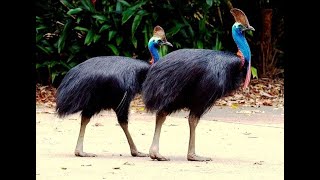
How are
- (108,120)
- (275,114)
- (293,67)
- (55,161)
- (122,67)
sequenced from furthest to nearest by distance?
(275,114)
(108,120)
(122,67)
(55,161)
(293,67)

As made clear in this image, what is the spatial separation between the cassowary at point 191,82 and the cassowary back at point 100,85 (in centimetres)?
21

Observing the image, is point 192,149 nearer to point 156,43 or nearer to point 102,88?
point 102,88

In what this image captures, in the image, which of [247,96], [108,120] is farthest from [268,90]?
[108,120]

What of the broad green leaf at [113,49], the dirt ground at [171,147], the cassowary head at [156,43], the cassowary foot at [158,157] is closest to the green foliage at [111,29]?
the broad green leaf at [113,49]

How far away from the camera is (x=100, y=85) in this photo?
9500 mm

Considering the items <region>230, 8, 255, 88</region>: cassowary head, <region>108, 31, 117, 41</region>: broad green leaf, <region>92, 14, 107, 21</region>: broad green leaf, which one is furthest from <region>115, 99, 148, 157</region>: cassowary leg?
<region>92, 14, 107, 21</region>: broad green leaf

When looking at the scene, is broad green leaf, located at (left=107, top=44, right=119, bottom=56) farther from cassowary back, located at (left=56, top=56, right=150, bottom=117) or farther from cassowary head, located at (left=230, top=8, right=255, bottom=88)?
cassowary head, located at (left=230, top=8, right=255, bottom=88)

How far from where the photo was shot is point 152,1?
16891mm

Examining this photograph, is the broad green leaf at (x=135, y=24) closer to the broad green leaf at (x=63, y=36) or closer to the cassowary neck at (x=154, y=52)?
the broad green leaf at (x=63, y=36)

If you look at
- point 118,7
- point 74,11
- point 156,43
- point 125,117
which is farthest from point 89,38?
point 125,117

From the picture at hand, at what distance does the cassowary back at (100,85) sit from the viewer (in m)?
9.48

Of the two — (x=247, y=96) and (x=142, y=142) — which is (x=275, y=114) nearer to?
(x=247, y=96)

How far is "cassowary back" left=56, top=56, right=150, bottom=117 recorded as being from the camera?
948cm
